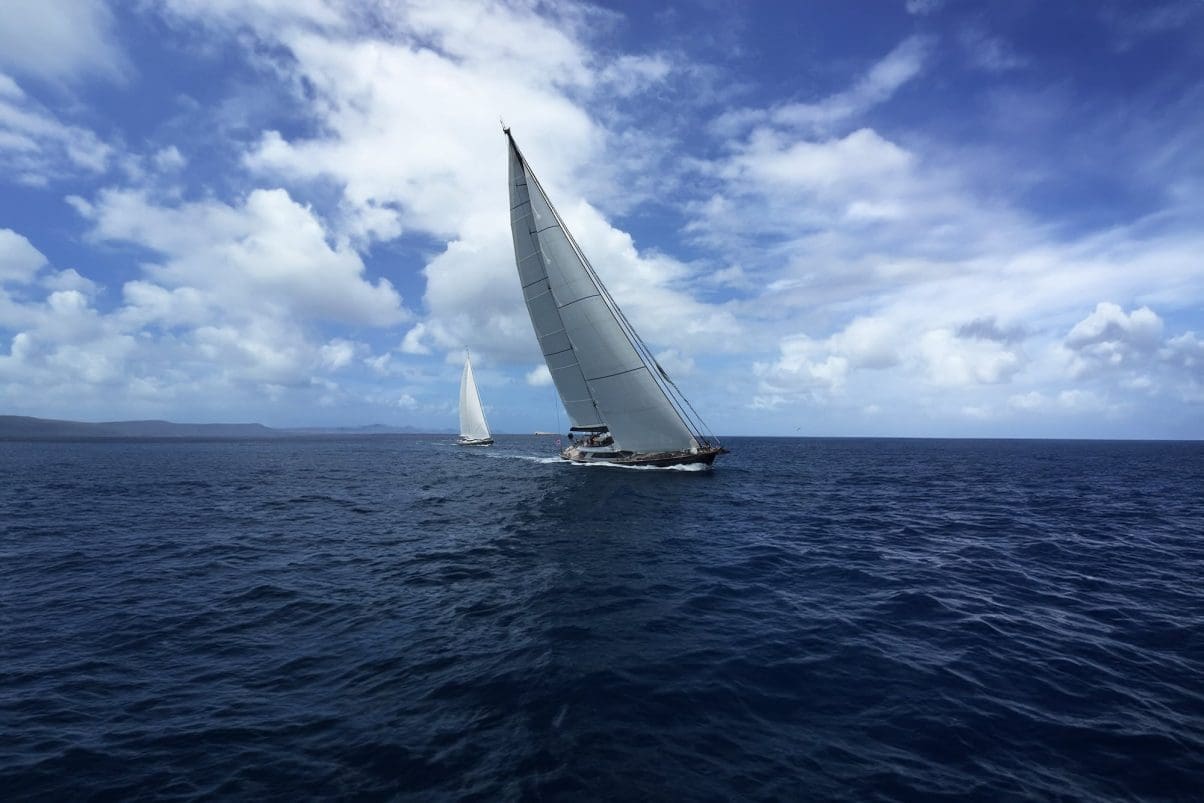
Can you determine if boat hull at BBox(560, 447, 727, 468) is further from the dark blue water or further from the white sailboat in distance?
the white sailboat in distance

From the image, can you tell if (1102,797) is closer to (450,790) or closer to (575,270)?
(450,790)

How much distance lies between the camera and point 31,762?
6.87 metres

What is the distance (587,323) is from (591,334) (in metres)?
0.90

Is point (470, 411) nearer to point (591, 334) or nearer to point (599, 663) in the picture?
point (591, 334)

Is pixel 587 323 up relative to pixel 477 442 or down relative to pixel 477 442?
up

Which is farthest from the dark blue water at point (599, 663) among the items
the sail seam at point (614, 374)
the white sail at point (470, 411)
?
the white sail at point (470, 411)

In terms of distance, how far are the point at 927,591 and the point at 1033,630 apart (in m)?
2.75

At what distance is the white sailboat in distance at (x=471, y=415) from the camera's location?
93.9 m

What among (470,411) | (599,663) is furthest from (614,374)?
(470,411)

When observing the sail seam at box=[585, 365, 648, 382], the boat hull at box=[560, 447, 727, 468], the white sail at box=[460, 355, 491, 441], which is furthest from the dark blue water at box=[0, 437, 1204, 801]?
the white sail at box=[460, 355, 491, 441]

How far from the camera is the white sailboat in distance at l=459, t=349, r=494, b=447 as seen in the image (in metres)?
93.9

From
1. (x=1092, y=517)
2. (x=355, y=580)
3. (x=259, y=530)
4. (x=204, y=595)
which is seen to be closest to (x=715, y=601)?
(x=355, y=580)

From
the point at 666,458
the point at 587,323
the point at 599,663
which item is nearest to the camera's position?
the point at 599,663

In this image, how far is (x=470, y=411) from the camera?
98.4 m
